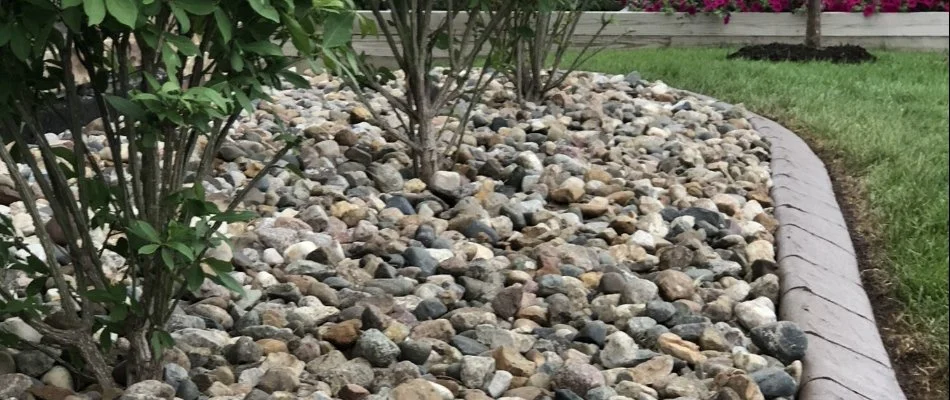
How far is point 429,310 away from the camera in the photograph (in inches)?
108

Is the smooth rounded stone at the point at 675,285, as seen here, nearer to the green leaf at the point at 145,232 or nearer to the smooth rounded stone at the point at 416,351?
the smooth rounded stone at the point at 416,351

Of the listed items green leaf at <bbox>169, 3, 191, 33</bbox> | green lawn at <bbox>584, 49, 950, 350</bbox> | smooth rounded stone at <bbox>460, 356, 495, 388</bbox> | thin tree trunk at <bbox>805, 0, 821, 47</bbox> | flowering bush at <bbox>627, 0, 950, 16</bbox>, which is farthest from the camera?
flowering bush at <bbox>627, 0, 950, 16</bbox>

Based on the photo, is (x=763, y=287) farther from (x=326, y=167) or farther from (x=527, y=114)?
(x=527, y=114)

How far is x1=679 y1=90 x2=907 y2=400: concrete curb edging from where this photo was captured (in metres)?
2.43

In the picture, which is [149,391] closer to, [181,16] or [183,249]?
[183,249]

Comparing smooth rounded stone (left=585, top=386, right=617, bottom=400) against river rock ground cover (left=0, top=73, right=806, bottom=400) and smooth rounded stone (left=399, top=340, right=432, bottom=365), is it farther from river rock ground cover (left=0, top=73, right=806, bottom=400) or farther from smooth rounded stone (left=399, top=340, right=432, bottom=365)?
smooth rounded stone (left=399, top=340, right=432, bottom=365)

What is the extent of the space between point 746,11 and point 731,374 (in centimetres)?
795

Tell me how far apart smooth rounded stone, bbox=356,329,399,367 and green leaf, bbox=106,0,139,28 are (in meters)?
1.03

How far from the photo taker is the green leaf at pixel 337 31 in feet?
7.18

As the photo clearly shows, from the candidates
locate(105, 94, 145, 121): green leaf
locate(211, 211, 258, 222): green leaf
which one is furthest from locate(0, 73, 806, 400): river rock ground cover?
locate(105, 94, 145, 121): green leaf

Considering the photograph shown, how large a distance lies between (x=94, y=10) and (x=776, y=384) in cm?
164

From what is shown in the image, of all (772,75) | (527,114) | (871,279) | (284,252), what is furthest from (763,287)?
(772,75)

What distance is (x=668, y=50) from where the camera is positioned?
9023 millimetres

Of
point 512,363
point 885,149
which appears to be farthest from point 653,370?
point 885,149
